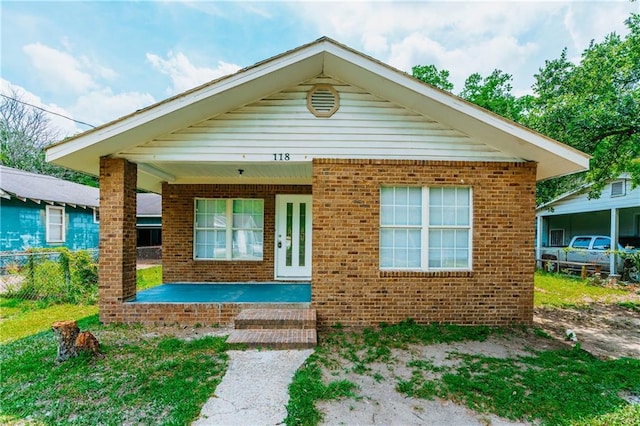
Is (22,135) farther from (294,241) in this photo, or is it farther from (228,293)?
(228,293)

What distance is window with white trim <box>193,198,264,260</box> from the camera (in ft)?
27.3

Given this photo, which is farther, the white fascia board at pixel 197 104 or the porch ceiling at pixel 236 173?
the porch ceiling at pixel 236 173

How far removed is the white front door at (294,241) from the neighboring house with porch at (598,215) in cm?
932

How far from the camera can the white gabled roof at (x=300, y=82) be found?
495 cm

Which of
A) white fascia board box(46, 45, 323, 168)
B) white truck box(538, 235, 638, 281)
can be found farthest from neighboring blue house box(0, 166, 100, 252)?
white truck box(538, 235, 638, 281)

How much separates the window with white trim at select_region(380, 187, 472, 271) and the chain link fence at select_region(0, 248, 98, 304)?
285 inches

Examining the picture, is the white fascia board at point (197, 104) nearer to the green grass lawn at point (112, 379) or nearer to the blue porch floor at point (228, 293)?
the blue porch floor at point (228, 293)

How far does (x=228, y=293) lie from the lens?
6746 millimetres

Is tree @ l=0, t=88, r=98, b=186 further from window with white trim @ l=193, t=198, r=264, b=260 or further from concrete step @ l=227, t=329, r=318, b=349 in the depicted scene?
concrete step @ l=227, t=329, r=318, b=349

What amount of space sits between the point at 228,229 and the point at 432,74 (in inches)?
884

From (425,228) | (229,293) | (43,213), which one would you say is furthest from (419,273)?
(43,213)

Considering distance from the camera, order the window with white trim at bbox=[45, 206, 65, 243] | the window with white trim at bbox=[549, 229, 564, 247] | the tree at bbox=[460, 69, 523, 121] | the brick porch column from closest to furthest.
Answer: the brick porch column → the window with white trim at bbox=[45, 206, 65, 243] → the window with white trim at bbox=[549, 229, 564, 247] → the tree at bbox=[460, 69, 523, 121]

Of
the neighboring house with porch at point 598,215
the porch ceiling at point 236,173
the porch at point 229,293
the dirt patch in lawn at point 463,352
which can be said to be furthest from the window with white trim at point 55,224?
the neighboring house with porch at point 598,215

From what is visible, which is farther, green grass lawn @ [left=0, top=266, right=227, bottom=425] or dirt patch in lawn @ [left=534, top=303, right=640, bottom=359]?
dirt patch in lawn @ [left=534, top=303, right=640, bottom=359]
